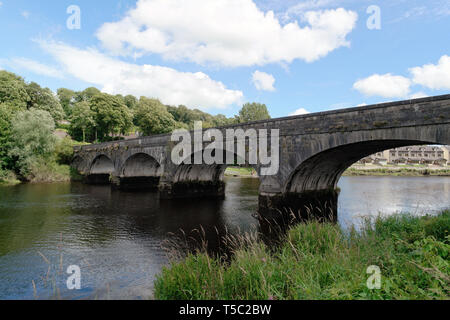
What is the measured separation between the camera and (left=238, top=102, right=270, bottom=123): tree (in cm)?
8550

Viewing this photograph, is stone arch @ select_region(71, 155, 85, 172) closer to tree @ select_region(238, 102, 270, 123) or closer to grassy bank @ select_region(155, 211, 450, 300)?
grassy bank @ select_region(155, 211, 450, 300)

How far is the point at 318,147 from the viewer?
1461 cm

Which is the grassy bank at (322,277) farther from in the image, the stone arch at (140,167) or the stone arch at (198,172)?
the stone arch at (140,167)

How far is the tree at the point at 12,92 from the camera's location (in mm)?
54481

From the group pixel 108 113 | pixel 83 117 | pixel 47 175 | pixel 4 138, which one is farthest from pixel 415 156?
pixel 4 138

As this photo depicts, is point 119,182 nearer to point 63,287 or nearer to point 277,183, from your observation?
point 277,183

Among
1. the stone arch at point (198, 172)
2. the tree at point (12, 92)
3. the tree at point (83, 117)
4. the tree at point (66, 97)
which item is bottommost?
the stone arch at point (198, 172)

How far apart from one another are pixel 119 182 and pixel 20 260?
24.4 m

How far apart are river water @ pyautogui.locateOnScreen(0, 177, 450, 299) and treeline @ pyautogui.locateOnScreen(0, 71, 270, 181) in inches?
674

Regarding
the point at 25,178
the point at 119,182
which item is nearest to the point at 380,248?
the point at 119,182

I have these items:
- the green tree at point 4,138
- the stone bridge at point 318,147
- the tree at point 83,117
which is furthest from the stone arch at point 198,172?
the tree at point 83,117

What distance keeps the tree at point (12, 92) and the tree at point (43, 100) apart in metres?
4.21

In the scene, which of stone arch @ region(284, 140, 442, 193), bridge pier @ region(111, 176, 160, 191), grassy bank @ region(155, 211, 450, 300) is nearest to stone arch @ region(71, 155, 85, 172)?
bridge pier @ region(111, 176, 160, 191)
